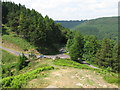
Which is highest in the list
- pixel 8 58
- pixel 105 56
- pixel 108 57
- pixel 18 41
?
pixel 18 41

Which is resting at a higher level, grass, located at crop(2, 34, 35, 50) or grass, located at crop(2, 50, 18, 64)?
grass, located at crop(2, 34, 35, 50)

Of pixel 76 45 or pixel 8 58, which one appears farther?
pixel 76 45

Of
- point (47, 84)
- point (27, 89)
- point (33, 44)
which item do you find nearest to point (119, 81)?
point (47, 84)

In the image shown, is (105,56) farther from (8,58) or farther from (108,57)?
(8,58)

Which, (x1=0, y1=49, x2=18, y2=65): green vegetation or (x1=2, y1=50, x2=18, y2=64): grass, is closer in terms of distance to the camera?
(x1=0, y1=49, x2=18, y2=65): green vegetation

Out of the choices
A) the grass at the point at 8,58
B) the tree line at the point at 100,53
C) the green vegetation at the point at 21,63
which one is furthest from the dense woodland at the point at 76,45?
the green vegetation at the point at 21,63

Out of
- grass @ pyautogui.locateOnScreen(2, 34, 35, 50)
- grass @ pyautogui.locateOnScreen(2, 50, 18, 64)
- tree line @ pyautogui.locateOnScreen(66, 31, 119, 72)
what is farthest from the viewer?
grass @ pyautogui.locateOnScreen(2, 34, 35, 50)

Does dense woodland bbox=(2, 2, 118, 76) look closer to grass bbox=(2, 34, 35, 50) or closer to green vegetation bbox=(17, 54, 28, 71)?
grass bbox=(2, 34, 35, 50)

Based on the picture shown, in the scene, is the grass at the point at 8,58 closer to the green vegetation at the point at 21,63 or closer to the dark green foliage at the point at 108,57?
the green vegetation at the point at 21,63

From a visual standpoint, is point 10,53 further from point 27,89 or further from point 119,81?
point 119,81

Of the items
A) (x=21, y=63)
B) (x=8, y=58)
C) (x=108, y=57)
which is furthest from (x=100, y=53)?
(x=8, y=58)

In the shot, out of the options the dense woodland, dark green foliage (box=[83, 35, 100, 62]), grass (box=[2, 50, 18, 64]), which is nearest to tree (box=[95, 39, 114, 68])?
the dense woodland

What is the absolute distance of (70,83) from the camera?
1825 cm

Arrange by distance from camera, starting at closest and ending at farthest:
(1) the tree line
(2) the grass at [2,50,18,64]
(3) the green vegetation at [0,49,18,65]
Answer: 1. (3) the green vegetation at [0,49,18,65]
2. (2) the grass at [2,50,18,64]
3. (1) the tree line
